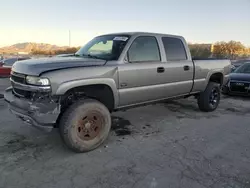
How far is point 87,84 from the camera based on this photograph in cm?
376

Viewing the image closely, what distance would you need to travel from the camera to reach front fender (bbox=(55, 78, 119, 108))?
11.5 ft

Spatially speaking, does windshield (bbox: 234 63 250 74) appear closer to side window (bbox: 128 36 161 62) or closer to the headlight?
side window (bbox: 128 36 161 62)

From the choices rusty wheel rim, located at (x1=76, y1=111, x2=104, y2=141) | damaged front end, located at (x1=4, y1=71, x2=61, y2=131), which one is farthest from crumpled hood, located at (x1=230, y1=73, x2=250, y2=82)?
damaged front end, located at (x1=4, y1=71, x2=61, y2=131)

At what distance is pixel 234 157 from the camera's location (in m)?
3.77

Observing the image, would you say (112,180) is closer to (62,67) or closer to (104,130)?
(104,130)

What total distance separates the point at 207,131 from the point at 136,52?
7.10 feet

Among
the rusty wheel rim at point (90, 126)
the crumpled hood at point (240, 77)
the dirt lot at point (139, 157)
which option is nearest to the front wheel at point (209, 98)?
the dirt lot at point (139, 157)

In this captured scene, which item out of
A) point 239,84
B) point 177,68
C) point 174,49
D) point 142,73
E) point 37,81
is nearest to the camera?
point 37,81

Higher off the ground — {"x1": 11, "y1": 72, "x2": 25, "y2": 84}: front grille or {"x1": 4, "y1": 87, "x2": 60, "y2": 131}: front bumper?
{"x1": 11, "y1": 72, "x2": 25, "y2": 84}: front grille

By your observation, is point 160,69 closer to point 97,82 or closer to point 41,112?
point 97,82

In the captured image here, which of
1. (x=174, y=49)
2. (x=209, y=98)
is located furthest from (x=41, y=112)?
(x=209, y=98)

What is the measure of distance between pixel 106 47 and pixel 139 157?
2.15m

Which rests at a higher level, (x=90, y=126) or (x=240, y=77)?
(x=240, y=77)

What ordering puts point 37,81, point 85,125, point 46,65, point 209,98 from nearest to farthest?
point 37,81 → point 46,65 → point 85,125 → point 209,98
